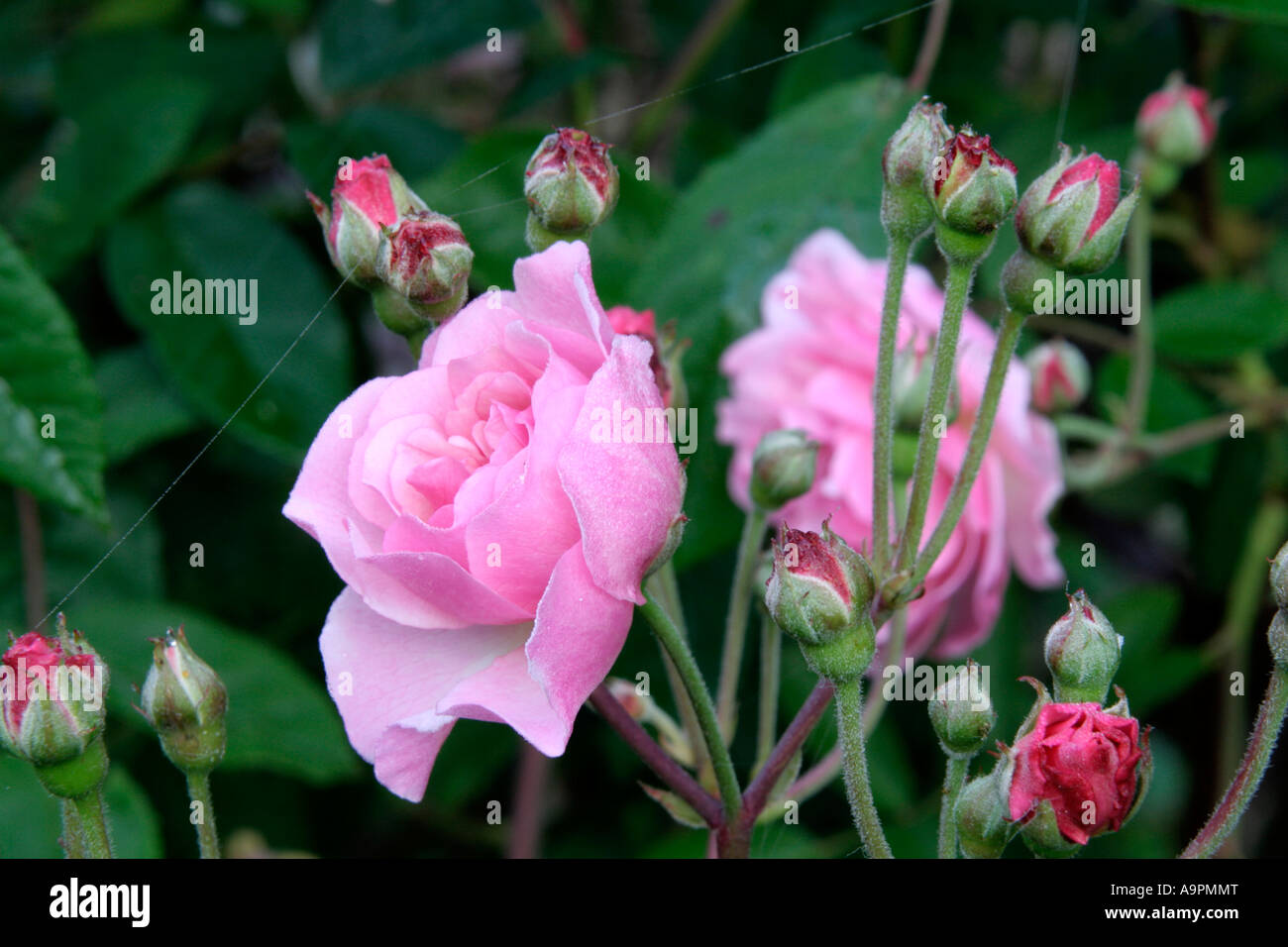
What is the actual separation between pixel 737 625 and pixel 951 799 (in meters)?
0.18

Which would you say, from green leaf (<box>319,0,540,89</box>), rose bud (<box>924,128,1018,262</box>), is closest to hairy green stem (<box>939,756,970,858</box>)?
rose bud (<box>924,128,1018,262</box>)

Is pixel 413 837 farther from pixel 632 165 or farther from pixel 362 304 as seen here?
pixel 632 165

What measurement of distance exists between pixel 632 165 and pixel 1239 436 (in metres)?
0.66

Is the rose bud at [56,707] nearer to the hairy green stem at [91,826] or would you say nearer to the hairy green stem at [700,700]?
the hairy green stem at [91,826]

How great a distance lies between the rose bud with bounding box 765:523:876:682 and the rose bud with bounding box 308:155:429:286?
22cm

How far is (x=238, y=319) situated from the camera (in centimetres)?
108

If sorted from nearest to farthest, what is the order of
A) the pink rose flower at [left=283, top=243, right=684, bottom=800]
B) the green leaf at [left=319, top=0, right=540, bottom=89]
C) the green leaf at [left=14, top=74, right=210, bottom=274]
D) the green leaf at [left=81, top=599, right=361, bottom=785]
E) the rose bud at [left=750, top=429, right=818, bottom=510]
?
the pink rose flower at [left=283, top=243, right=684, bottom=800] → the rose bud at [left=750, top=429, right=818, bottom=510] → the green leaf at [left=81, top=599, right=361, bottom=785] → the green leaf at [left=14, top=74, right=210, bottom=274] → the green leaf at [left=319, top=0, right=540, bottom=89]

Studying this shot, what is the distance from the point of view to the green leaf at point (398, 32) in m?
1.20

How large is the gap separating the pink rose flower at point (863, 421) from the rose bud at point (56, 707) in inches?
16.2

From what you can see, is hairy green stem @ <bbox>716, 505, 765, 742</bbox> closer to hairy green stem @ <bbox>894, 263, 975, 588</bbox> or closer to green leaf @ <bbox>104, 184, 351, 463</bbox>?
hairy green stem @ <bbox>894, 263, 975, 588</bbox>

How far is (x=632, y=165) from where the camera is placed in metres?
1.17

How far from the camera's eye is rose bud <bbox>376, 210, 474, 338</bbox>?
0.54 meters

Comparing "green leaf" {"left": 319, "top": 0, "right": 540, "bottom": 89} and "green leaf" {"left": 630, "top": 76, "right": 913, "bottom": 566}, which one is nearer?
"green leaf" {"left": 630, "top": 76, "right": 913, "bottom": 566}

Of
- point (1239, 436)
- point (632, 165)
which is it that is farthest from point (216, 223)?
point (1239, 436)
